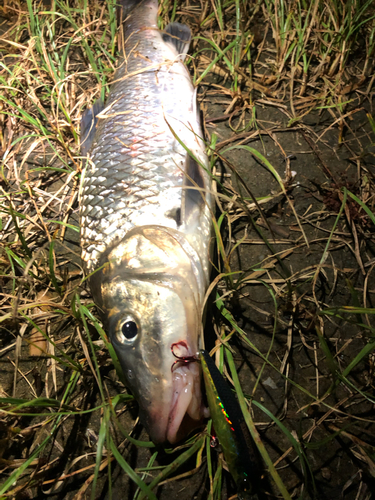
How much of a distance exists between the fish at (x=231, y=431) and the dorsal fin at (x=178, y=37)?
2625 millimetres

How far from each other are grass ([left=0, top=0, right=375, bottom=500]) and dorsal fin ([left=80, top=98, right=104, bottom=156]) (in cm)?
14

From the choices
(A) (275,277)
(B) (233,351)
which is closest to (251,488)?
(B) (233,351)

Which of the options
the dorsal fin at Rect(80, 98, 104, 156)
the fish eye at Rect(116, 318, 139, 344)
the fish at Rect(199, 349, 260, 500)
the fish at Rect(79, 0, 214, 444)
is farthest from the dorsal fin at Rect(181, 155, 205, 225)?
the dorsal fin at Rect(80, 98, 104, 156)

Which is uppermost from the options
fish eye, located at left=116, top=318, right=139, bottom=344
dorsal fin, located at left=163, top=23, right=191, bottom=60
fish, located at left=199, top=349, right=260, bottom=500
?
dorsal fin, located at left=163, top=23, right=191, bottom=60

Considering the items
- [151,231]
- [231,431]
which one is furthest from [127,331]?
[231,431]

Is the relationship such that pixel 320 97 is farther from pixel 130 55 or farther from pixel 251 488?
pixel 251 488

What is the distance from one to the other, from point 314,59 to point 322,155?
1.03 m

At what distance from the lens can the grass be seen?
5.56 ft

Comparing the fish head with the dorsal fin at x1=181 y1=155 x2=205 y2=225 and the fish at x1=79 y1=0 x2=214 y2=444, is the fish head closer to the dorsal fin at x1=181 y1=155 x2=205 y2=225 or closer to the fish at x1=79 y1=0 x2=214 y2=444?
the fish at x1=79 y1=0 x2=214 y2=444

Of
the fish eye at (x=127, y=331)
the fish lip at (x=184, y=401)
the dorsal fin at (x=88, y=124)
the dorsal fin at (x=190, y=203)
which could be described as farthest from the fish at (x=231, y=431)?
the dorsal fin at (x=88, y=124)

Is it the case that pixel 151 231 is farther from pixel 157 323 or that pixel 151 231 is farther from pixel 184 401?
pixel 184 401

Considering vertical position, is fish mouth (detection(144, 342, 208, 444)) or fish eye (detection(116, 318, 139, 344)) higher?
fish eye (detection(116, 318, 139, 344))

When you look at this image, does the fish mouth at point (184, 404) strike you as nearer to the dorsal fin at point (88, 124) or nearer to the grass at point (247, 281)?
the grass at point (247, 281)

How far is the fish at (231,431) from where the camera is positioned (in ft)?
4.72
